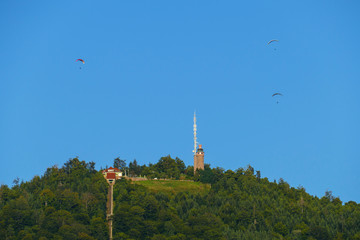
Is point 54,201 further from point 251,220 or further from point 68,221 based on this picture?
point 251,220

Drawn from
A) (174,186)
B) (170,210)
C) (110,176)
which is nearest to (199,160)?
(174,186)

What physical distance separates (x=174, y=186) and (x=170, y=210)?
22886 millimetres

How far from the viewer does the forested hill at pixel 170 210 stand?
145000mm

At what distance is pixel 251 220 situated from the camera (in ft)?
509

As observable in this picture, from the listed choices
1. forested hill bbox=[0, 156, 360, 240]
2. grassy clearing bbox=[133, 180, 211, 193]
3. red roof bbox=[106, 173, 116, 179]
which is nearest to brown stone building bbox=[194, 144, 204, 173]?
forested hill bbox=[0, 156, 360, 240]

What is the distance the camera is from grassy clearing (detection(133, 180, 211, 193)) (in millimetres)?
173375

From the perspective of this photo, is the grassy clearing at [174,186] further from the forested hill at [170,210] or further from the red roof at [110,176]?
the red roof at [110,176]

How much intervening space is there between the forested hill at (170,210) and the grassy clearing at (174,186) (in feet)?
2.16

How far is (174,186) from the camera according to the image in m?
177

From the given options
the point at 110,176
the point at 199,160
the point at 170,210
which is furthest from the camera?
the point at 199,160

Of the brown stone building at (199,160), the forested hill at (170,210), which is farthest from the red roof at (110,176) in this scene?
the brown stone building at (199,160)

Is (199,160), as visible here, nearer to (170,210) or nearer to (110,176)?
(110,176)

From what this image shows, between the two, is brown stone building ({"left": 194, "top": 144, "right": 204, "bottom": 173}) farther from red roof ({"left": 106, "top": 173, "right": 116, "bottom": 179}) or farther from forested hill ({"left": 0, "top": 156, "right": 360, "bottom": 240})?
red roof ({"left": 106, "top": 173, "right": 116, "bottom": 179})

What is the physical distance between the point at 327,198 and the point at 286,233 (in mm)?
38426
